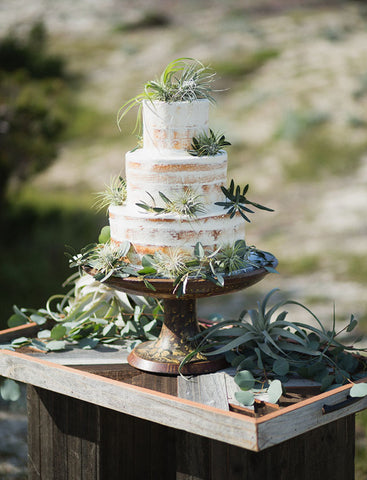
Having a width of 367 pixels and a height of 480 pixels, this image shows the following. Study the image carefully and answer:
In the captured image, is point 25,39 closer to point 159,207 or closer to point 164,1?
point 164,1

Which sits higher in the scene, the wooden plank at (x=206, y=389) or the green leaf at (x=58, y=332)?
the green leaf at (x=58, y=332)

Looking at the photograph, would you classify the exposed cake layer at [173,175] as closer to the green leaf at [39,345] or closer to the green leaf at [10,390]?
the green leaf at [39,345]

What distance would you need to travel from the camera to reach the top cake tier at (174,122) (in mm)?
2465

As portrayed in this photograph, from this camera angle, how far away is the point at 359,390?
236 centimetres

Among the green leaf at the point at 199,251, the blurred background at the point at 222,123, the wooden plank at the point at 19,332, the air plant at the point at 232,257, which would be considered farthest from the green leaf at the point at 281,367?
the blurred background at the point at 222,123

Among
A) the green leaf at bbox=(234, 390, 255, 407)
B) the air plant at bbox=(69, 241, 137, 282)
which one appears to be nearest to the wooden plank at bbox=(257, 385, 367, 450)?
the green leaf at bbox=(234, 390, 255, 407)

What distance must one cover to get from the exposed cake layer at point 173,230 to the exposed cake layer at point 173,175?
7 centimetres

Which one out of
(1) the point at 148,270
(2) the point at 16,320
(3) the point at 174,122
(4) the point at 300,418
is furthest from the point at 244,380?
(2) the point at 16,320

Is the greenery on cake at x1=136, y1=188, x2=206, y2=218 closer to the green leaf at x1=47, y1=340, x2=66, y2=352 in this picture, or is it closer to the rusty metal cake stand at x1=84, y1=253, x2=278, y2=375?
the rusty metal cake stand at x1=84, y1=253, x2=278, y2=375

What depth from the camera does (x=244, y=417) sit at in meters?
2.13

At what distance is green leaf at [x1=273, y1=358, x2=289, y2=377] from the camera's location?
253 cm

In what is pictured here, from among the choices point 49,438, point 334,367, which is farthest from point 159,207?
point 49,438

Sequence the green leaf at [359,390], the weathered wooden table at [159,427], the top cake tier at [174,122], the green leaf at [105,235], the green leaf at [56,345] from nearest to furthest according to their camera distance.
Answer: the weathered wooden table at [159,427] < the green leaf at [359,390] < the top cake tier at [174,122] < the green leaf at [105,235] < the green leaf at [56,345]

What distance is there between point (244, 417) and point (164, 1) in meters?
15.7
